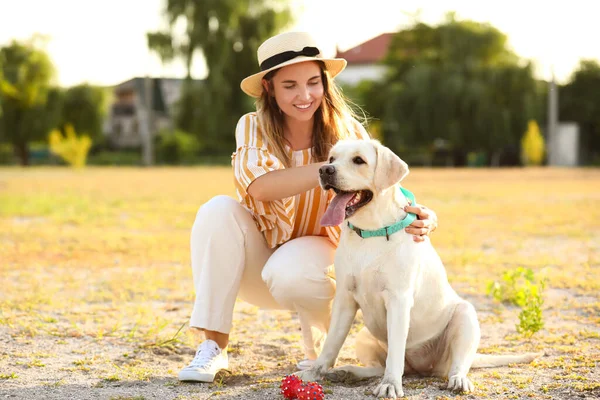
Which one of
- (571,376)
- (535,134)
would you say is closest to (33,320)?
(571,376)

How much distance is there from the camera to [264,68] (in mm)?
3904

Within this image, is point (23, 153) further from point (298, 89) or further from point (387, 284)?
point (387, 284)

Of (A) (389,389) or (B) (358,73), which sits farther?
(B) (358,73)

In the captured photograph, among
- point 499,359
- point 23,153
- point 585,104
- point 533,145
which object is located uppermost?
point 585,104

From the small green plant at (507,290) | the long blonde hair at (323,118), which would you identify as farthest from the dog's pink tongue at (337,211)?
the small green plant at (507,290)

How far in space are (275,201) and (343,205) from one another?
0.65 metres

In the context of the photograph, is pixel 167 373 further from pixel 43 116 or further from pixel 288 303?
pixel 43 116

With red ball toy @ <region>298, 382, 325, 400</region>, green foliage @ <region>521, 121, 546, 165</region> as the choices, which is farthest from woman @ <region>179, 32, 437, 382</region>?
green foliage @ <region>521, 121, 546, 165</region>

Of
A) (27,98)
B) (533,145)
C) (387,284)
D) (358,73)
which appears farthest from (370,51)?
(387,284)

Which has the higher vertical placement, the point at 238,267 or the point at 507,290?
the point at 238,267

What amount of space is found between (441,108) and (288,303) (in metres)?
37.2

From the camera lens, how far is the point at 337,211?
3.28m

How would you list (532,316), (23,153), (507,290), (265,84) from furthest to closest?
1. (23,153)
2. (507,290)
3. (532,316)
4. (265,84)

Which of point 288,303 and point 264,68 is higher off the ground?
point 264,68
